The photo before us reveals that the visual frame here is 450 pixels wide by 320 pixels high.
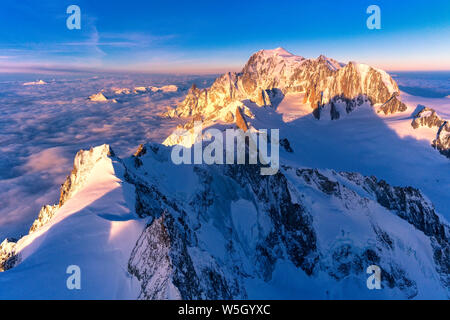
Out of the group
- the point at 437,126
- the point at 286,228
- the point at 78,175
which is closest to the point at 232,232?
the point at 286,228

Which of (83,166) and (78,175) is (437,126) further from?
(78,175)

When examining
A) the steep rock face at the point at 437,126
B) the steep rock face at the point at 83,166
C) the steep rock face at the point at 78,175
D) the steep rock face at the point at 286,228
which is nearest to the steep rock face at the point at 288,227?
the steep rock face at the point at 286,228

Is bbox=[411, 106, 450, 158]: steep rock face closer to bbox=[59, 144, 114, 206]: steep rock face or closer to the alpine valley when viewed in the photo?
the alpine valley

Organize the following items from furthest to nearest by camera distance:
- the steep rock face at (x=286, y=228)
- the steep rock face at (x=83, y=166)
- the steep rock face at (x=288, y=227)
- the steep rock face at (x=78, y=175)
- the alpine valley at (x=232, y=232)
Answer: the steep rock face at (x=286, y=228), the steep rock face at (x=288, y=227), the steep rock face at (x=83, y=166), the steep rock face at (x=78, y=175), the alpine valley at (x=232, y=232)

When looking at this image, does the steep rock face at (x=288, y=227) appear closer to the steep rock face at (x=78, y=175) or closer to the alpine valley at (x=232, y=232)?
the alpine valley at (x=232, y=232)

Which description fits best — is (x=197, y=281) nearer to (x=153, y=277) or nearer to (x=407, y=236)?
(x=153, y=277)
